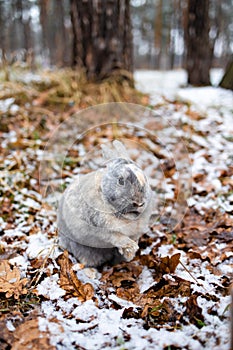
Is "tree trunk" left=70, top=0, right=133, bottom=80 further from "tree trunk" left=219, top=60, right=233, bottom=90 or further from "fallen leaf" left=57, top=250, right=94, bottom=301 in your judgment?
"fallen leaf" left=57, top=250, right=94, bottom=301

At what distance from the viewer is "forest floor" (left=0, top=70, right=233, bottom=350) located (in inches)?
72.0

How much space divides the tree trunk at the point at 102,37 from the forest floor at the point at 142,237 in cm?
28

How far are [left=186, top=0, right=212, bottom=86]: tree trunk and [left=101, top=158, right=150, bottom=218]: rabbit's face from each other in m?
3.72

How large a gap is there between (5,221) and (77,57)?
111 inches

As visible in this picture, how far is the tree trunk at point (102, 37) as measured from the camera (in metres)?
4.39

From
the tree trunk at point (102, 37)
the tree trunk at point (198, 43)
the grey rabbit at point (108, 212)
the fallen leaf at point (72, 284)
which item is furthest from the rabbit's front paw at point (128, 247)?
the tree trunk at point (198, 43)

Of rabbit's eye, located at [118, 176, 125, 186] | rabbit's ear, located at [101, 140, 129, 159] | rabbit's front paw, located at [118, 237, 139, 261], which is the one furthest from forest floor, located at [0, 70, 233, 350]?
rabbit's eye, located at [118, 176, 125, 186]

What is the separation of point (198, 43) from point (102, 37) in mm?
1550

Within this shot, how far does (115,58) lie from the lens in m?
4.54

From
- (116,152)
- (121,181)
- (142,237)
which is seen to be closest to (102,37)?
(116,152)

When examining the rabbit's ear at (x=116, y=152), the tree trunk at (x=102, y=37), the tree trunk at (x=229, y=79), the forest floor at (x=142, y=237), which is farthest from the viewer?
the tree trunk at (x=229, y=79)

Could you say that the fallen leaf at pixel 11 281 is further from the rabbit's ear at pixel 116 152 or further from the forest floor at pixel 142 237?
the rabbit's ear at pixel 116 152

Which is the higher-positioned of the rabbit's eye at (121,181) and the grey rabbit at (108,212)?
the rabbit's eye at (121,181)

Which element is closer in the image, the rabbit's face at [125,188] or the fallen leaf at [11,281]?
the rabbit's face at [125,188]
